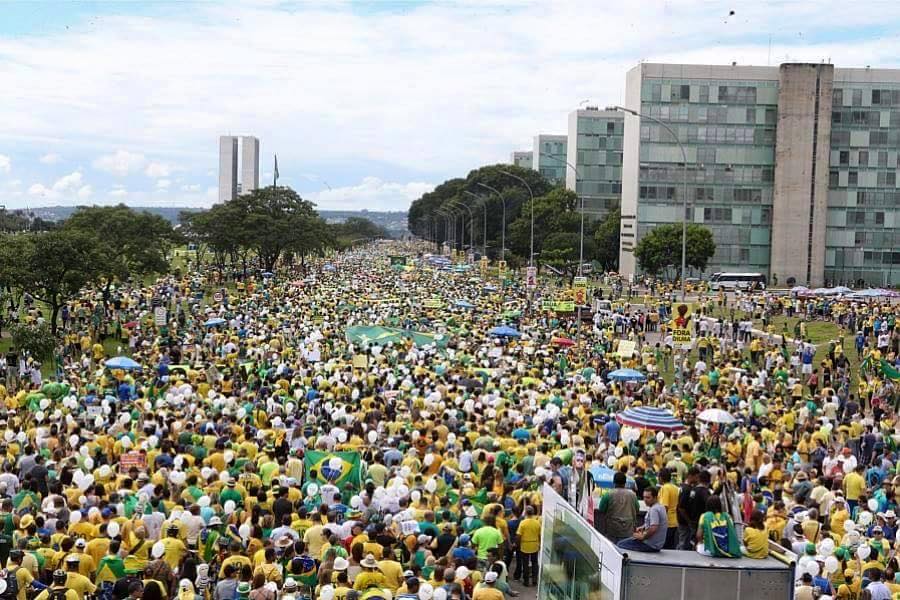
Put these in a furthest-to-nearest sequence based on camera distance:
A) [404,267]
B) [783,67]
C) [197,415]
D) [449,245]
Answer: [449,245], [404,267], [783,67], [197,415]

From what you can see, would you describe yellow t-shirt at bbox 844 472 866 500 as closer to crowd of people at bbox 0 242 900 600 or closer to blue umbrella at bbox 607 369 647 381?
crowd of people at bbox 0 242 900 600

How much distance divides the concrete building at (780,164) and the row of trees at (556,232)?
6.24 metres

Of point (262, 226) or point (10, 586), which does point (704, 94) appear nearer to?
point (262, 226)

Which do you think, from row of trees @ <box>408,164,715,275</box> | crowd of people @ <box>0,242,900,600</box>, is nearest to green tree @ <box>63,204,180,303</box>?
row of trees @ <box>408,164,715,275</box>

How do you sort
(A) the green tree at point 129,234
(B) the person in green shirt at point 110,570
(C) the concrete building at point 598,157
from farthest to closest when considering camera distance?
(C) the concrete building at point 598,157, (A) the green tree at point 129,234, (B) the person in green shirt at point 110,570

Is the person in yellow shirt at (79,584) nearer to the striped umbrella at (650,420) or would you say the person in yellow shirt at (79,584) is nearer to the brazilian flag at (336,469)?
the brazilian flag at (336,469)

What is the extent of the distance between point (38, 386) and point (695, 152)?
6744 centimetres

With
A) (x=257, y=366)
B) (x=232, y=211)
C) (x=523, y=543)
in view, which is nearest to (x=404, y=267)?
(x=232, y=211)

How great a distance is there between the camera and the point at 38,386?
27.6 m

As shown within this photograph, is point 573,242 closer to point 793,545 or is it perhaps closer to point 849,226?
point 849,226

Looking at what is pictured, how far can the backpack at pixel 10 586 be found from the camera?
11.4 m

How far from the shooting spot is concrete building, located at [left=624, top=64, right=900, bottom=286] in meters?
85.8

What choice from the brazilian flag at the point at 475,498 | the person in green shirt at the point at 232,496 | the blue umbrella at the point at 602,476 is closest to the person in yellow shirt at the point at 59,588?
the person in green shirt at the point at 232,496

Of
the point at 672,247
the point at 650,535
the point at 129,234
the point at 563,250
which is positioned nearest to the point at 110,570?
the point at 650,535
